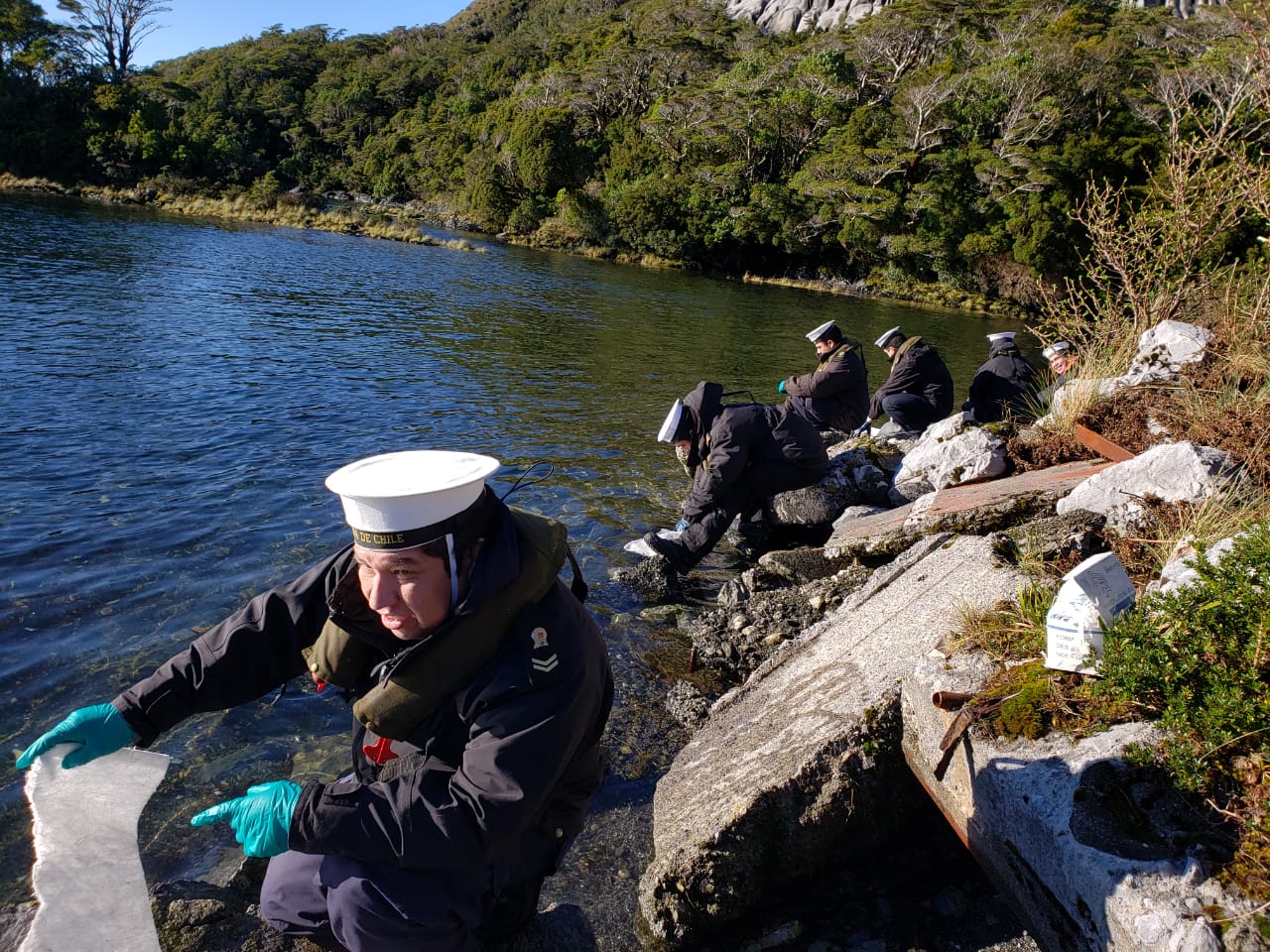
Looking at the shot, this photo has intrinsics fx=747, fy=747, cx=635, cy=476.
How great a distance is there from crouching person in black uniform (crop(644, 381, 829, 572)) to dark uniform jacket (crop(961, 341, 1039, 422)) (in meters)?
4.31

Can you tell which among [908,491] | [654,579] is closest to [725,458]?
[654,579]

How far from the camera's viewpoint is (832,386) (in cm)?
1083

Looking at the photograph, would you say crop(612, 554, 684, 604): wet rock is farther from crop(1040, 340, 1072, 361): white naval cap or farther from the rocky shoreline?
crop(1040, 340, 1072, 361): white naval cap

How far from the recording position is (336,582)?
291 centimetres

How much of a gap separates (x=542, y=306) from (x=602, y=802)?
24.6 m

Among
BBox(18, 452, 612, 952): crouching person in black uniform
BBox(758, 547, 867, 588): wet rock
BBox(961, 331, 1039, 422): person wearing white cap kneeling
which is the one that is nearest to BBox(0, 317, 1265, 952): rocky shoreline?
BBox(18, 452, 612, 952): crouching person in black uniform

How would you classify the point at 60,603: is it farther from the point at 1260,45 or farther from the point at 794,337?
the point at 794,337

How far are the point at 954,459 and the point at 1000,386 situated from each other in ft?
13.6

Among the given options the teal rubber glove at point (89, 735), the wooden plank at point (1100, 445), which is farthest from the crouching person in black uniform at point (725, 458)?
the teal rubber glove at point (89, 735)

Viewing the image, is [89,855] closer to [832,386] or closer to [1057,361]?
[832,386]

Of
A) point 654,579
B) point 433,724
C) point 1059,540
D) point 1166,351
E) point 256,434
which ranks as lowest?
point 654,579

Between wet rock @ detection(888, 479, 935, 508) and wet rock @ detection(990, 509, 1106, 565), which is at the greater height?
wet rock @ detection(990, 509, 1106, 565)

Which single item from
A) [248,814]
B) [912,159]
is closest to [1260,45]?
[248,814]

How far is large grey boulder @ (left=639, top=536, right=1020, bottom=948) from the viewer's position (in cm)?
334
